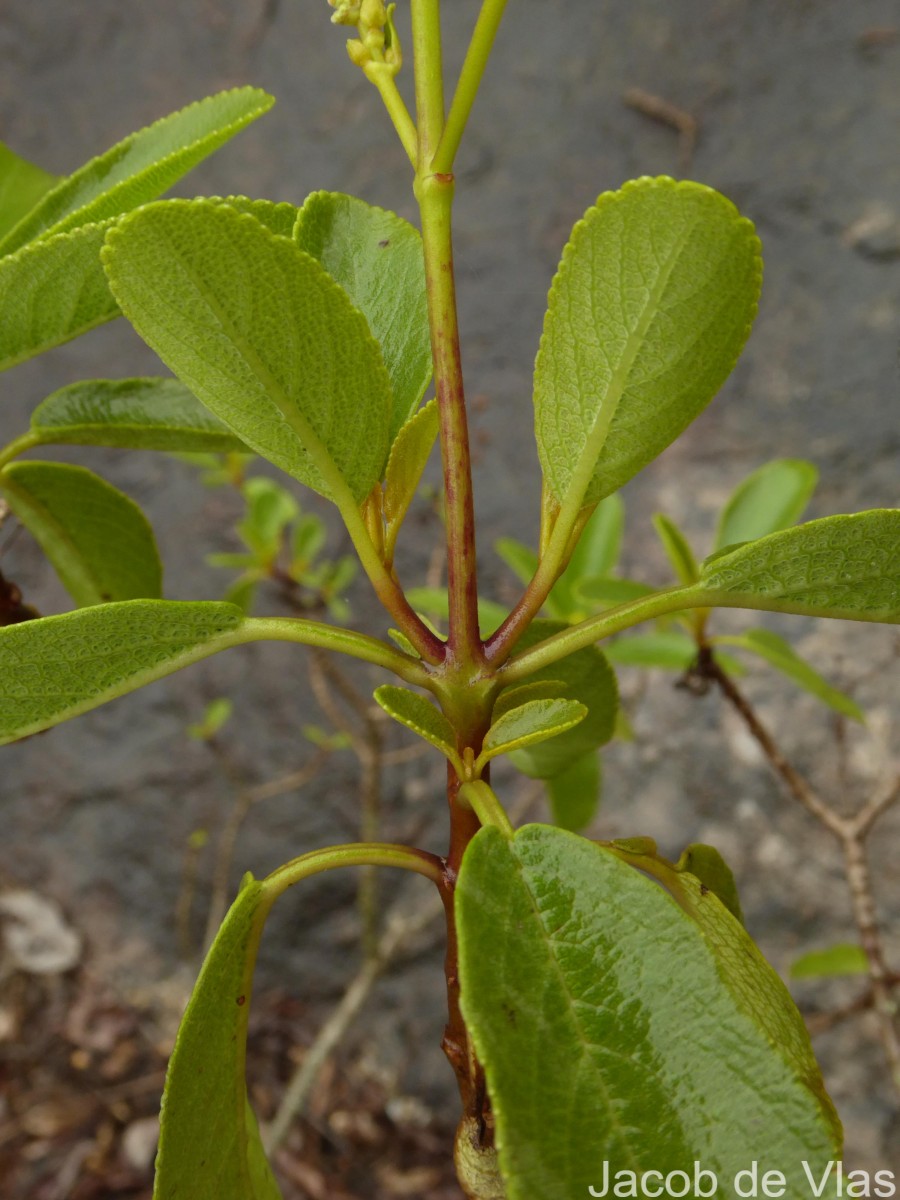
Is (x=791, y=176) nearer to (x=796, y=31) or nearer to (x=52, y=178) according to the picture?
(x=796, y=31)

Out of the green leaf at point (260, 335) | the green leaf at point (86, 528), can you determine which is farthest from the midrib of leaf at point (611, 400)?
the green leaf at point (86, 528)

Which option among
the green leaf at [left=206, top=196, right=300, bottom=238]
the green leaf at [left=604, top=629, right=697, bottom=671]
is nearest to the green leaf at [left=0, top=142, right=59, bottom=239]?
the green leaf at [left=206, top=196, right=300, bottom=238]

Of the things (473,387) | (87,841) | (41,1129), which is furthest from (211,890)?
(473,387)

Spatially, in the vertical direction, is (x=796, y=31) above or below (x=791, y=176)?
above

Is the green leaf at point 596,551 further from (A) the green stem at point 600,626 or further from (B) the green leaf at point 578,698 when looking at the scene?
(A) the green stem at point 600,626

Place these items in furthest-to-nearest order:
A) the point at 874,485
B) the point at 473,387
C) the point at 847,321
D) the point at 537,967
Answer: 1. the point at 473,387
2. the point at 847,321
3. the point at 874,485
4. the point at 537,967

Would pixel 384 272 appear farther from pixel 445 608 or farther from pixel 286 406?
pixel 445 608

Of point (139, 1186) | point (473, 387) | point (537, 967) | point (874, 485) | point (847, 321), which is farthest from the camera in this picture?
point (473, 387)
